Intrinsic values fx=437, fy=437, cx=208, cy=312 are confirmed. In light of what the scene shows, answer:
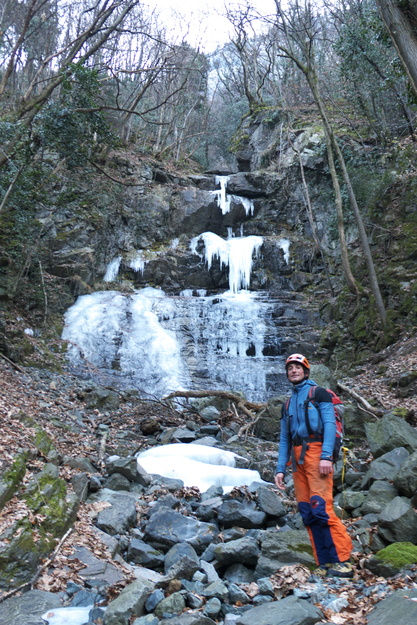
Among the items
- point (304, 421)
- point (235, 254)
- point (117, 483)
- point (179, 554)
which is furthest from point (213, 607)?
point (235, 254)

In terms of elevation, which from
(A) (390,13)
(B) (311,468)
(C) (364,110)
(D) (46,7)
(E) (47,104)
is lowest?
(B) (311,468)

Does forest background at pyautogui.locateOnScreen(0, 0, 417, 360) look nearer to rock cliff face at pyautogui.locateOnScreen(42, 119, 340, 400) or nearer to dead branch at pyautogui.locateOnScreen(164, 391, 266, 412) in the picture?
rock cliff face at pyautogui.locateOnScreen(42, 119, 340, 400)

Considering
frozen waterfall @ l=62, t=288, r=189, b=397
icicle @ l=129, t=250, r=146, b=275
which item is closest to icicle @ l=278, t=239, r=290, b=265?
frozen waterfall @ l=62, t=288, r=189, b=397

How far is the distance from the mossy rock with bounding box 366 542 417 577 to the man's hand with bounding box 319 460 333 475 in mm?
622

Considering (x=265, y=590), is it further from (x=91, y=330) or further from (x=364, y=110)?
(x=364, y=110)

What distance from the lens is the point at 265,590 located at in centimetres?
301

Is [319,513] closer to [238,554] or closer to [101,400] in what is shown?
[238,554]

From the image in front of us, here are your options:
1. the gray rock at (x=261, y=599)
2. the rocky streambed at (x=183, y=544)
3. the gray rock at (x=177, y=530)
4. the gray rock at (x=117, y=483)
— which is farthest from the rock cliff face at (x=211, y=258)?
the gray rock at (x=261, y=599)

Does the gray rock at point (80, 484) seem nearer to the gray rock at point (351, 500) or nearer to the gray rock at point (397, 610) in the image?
the gray rock at point (351, 500)

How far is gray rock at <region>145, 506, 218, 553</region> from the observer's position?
387 cm

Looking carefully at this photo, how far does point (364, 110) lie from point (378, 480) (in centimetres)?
1663

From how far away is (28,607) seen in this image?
2537 mm

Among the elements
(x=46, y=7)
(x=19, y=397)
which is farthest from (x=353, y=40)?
(x=19, y=397)

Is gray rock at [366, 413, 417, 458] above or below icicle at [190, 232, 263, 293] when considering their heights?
below
